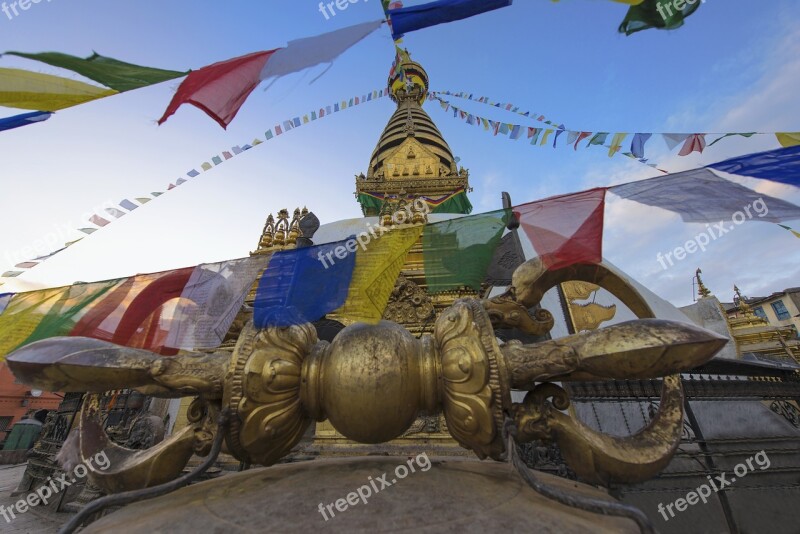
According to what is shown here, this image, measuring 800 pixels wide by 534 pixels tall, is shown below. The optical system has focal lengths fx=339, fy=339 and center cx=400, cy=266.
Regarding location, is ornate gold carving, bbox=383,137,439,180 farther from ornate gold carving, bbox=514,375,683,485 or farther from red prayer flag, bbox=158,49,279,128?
ornate gold carving, bbox=514,375,683,485

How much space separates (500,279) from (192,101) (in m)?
4.17

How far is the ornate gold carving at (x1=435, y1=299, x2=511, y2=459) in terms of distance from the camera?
125 centimetres

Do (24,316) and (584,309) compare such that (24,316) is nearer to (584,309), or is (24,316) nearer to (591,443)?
(591,443)

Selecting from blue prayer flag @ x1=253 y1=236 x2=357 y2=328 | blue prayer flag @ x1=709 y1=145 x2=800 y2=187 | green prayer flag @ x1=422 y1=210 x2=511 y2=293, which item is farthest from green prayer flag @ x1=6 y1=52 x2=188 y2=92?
blue prayer flag @ x1=709 y1=145 x2=800 y2=187

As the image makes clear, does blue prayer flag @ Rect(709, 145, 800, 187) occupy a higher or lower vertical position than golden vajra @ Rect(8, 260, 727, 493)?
higher

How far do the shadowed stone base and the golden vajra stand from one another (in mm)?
139

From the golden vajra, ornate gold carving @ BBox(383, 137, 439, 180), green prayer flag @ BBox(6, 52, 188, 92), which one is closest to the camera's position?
the golden vajra

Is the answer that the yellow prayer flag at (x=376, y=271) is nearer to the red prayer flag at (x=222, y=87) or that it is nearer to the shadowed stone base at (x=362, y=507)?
the shadowed stone base at (x=362, y=507)

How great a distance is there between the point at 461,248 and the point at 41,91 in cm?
390

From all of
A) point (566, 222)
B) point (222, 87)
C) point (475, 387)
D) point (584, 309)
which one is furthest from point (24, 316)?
point (584, 309)

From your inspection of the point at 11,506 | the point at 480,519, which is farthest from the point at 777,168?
the point at 11,506

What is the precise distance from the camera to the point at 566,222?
3.04 metres

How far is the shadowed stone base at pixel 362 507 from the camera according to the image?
0.98 meters

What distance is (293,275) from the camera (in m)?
3.03
